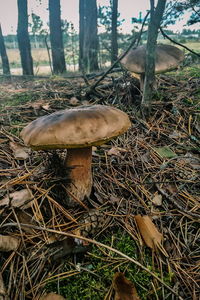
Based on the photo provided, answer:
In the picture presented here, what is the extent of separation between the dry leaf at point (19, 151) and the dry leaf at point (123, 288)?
1.04m

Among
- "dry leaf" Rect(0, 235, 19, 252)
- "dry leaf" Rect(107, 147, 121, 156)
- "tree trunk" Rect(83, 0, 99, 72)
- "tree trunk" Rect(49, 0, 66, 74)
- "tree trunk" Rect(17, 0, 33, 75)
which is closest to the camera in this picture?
"dry leaf" Rect(0, 235, 19, 252)

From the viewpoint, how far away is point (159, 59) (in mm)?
2418

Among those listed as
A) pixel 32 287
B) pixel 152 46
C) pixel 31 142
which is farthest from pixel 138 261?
pixel 152 46

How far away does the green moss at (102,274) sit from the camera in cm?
93

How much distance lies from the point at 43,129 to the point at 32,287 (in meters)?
0.69

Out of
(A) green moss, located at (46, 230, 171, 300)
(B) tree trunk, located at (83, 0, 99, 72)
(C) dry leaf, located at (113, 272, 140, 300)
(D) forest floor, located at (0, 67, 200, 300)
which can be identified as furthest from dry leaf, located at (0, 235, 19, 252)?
(B) tree trunk, located at (83, 0, 99, 72)

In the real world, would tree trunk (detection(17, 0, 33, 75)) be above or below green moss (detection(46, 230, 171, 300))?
above

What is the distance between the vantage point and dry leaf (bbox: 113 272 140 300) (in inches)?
34.7

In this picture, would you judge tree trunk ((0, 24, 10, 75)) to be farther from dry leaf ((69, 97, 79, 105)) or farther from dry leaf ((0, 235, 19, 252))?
dry leaf ((0, 235, 19, 252))

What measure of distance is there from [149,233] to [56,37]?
925cm

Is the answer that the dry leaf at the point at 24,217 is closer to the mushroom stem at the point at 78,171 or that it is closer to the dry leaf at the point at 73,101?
the mushroom stem at the point at 78,171

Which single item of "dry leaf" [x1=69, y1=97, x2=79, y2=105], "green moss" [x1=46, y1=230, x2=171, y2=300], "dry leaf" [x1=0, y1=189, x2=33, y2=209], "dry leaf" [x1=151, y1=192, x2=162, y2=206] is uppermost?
"dry leaf" [x1=69, y1=97, x2=79, y2=105]

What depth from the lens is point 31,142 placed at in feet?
3.36

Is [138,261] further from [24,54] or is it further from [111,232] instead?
[24,54]
